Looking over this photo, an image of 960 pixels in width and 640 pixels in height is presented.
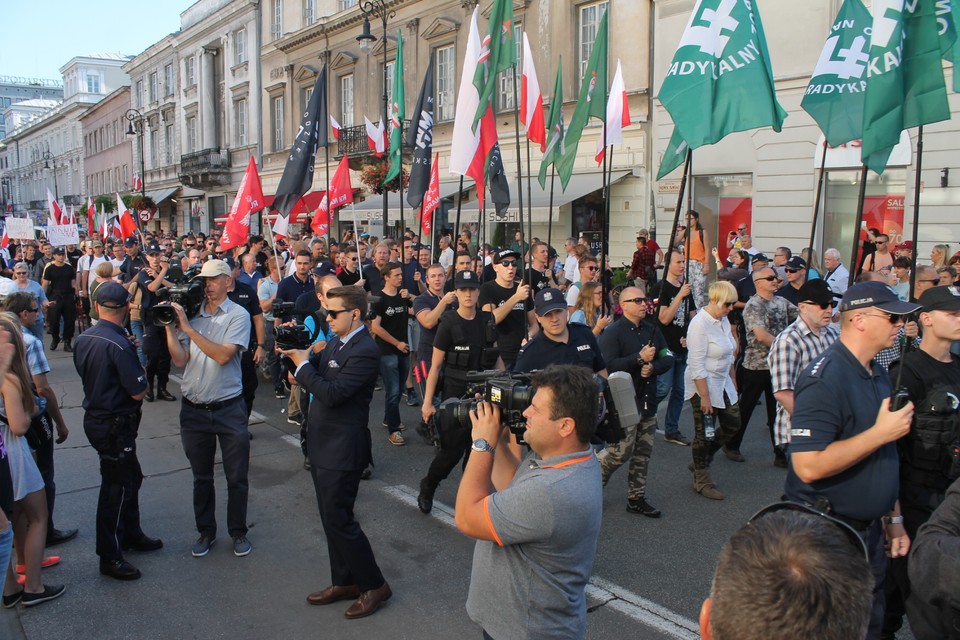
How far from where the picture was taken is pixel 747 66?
5.43m

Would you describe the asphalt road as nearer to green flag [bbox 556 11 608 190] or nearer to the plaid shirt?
the plaid shirt

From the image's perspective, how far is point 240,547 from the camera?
15.7ft

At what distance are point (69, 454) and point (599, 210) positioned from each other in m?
15.0

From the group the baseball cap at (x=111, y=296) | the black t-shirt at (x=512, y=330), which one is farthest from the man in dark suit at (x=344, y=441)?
the black t-shirt at (x=512, y=330)

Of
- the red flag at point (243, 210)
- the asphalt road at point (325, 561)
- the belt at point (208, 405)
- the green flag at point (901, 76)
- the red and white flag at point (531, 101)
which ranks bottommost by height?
the asphalt road at point (325, 561)

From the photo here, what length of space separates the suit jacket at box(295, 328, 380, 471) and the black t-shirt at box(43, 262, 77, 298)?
1090 cm

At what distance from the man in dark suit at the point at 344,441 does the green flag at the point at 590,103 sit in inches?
199

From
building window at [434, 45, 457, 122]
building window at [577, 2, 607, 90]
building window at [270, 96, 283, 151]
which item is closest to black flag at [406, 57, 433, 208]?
building window at [577, 2, 607, 90]

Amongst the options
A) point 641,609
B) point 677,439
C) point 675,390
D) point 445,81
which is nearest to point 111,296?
point 641,609

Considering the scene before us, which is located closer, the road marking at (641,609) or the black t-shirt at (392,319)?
the road marking at (641,609)

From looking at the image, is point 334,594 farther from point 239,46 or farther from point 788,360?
point 239,46

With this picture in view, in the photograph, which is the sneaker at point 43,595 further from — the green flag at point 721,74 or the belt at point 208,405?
the green flag at point 721,74

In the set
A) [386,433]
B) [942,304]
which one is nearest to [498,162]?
[386,433]

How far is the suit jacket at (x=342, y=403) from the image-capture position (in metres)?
3.99
